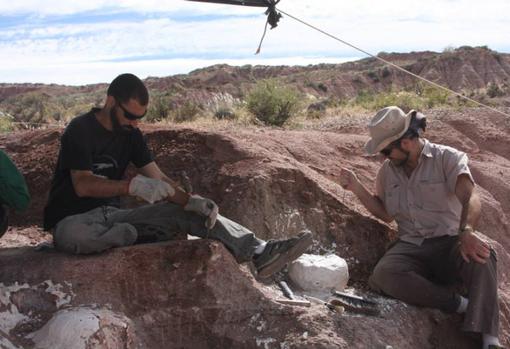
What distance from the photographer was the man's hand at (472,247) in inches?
165

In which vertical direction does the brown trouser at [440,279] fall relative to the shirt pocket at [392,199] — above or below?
below

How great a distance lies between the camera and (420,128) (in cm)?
458

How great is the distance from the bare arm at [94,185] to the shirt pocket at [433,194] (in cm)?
197

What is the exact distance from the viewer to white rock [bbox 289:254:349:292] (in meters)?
4.54

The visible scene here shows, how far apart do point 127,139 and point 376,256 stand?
2104 mm

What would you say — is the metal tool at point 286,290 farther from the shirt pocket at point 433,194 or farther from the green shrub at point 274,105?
the green shrub at point 274,105

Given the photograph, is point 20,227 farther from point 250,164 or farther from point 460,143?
point 460,143

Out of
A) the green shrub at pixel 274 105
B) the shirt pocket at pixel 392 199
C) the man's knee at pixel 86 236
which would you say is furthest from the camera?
the green shrub at pixel 274 105

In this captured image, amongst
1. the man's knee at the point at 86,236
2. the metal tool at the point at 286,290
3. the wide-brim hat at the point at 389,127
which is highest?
the wide-brim hat at the point at 389,127

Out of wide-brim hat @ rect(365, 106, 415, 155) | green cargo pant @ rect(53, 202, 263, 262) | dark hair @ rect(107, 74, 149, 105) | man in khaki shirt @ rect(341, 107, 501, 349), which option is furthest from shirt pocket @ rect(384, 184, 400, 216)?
dark hair @ rect(107, 74, 149, 105)

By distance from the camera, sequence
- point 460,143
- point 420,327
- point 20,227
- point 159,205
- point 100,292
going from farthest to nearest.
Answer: point 460,143 → point 20,227 → point 420,327 → point 159,205 → point 100,292

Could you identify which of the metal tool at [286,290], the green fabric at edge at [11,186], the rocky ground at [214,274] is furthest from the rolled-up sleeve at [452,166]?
the green fabric at edge at [11,186]

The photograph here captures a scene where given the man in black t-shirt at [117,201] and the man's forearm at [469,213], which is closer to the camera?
the man in black t-shirt at [117,201]

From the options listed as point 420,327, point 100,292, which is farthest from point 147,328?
point 420,327
